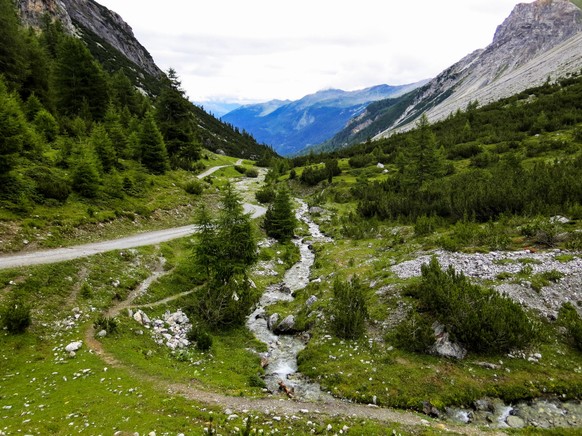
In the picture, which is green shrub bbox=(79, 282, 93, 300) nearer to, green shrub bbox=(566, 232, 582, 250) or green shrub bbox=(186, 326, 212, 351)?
green shrub bbox=(186, 326, 212, 351)

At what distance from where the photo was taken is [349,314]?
20.2 meters

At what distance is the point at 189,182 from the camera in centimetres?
5375

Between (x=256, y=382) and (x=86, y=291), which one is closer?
(x=256, y=382)

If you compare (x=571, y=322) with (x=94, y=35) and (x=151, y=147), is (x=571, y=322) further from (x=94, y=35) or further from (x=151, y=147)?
(x=94, y=35)

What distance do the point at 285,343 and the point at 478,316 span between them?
11297 millimetres

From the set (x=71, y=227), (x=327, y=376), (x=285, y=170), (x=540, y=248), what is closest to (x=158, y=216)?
(x=71, y=227)

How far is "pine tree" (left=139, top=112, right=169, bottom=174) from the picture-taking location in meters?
51.6

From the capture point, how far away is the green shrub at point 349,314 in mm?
20016

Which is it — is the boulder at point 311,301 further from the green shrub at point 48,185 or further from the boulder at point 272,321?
the green shrub at point 48,185

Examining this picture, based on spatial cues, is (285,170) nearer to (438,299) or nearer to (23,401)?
(438,299)

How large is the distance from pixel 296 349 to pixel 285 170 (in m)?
78.3

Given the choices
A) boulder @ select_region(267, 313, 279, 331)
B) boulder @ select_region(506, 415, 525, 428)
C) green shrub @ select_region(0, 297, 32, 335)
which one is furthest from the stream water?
green shrub @ select_region(0, 297, 32, 335)

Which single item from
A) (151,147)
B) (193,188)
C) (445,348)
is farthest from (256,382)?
(151,147)

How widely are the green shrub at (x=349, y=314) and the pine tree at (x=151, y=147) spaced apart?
41234mm
